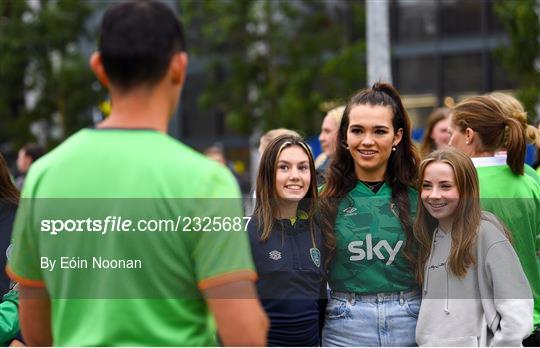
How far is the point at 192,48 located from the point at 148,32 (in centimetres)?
2100

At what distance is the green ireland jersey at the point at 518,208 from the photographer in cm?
402

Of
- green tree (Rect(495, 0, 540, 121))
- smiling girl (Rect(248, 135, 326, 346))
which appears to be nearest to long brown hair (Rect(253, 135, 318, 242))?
smiling girl (Rect(248, 135, 326, 346))

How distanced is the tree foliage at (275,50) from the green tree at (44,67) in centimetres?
310

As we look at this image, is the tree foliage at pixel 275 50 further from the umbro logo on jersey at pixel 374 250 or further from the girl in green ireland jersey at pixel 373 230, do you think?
the umbro logo on jersey at pixel 374 250

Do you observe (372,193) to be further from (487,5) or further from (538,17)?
(487,5)

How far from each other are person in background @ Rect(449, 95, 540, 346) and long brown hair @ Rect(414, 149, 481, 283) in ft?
0.70

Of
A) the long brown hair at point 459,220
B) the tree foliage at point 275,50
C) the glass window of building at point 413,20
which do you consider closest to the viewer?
the long brown hair at point 459,220

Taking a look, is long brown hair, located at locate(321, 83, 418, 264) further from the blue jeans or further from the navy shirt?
the blue jeans

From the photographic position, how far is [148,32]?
2.18 m

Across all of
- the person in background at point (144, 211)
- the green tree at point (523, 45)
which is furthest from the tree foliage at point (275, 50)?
the person in background at point (144, 211)

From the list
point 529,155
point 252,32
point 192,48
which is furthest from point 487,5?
point 529,155

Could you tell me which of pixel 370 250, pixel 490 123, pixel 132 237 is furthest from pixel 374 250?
pixel 132 237

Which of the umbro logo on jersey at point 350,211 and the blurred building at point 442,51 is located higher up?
the umbro logo on jersey at point 350,211

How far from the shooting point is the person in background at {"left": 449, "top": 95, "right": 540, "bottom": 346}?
4.05 meters
